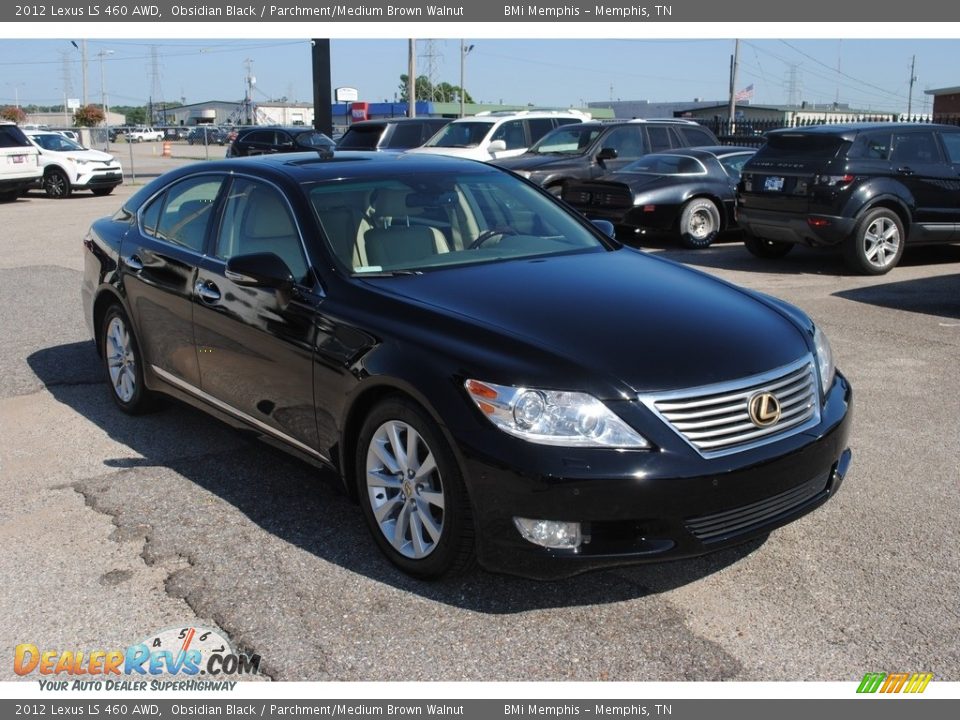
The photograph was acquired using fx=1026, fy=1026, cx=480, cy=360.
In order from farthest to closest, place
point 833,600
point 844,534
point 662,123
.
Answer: point 662,123 → point 844,534 → point 833,600

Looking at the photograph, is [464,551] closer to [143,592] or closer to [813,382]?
[143,592]

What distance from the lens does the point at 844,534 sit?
14.6ft

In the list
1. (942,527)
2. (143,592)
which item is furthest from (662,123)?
(143,592)

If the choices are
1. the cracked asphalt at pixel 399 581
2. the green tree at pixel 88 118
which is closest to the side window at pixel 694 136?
the cracked asphalt at pixel 399 581

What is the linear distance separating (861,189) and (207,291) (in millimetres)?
8333

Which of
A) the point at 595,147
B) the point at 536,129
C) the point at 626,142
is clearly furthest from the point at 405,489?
the point at 536,129

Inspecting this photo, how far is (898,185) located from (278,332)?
901 cm

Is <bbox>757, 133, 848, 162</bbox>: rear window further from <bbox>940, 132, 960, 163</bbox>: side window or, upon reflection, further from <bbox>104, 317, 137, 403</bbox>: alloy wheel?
<bbox>104, 317, 137, 403</bbox>: alloy wheel

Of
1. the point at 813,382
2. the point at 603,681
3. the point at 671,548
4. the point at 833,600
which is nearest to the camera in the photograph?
the point at 603,681

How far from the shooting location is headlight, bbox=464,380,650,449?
356 centimetres

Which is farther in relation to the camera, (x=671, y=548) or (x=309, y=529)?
(x=309, y=529)

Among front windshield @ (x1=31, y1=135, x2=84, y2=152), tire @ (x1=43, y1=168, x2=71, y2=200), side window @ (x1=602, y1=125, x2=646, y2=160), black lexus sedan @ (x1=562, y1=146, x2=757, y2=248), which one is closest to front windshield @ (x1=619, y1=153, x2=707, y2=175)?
black lexus sedan @ (x1=562, y1=146, x2=757, y2=248)

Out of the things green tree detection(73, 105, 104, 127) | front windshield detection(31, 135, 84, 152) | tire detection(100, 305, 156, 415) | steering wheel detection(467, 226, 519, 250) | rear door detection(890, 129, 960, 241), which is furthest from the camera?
green tree detection(73, 105, 104, 127)

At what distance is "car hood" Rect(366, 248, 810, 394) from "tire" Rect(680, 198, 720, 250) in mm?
9243
